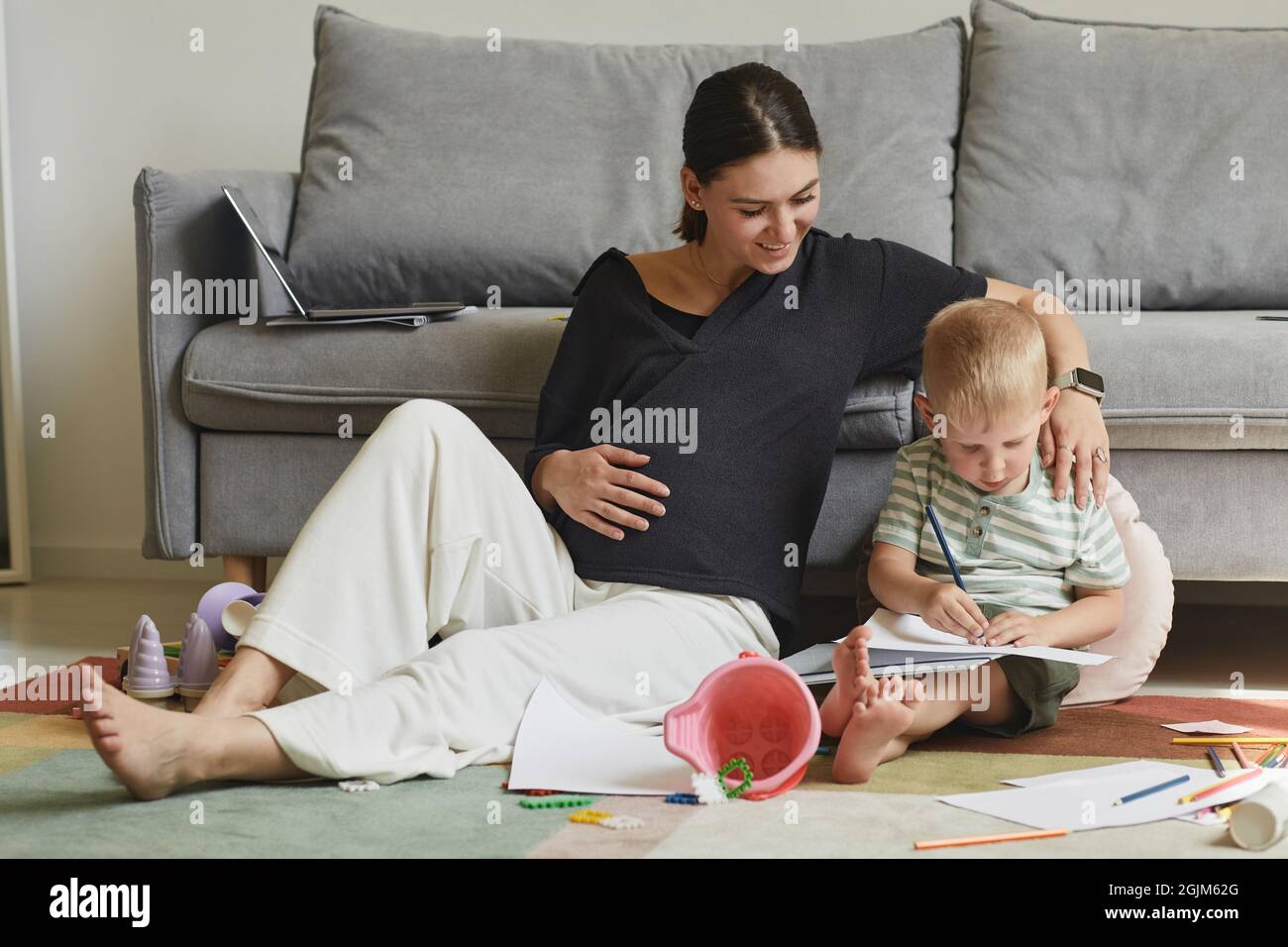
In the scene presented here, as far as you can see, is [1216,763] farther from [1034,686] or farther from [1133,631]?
[1133,631]

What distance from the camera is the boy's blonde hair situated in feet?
4.49

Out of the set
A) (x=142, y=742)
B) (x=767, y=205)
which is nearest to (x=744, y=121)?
(x=767, y=205)

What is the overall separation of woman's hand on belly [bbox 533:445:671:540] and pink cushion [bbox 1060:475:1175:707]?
52 centimetres

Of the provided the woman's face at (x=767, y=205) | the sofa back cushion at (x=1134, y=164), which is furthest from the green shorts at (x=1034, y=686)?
the sofa back cushion at (x=1134, y=164)

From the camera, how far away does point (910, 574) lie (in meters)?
1.45

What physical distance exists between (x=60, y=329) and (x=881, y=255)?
1.90 metres

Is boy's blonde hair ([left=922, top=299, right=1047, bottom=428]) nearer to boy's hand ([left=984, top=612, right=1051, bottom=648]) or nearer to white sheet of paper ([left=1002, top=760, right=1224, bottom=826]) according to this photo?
boy's hand ([left=984, top=612, right=1051, bottom=648])

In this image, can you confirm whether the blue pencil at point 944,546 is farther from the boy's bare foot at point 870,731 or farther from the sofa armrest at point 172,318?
the sofa armrest at point 172,318

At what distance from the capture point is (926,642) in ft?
4.33

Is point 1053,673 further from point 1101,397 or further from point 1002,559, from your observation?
point 1101,397

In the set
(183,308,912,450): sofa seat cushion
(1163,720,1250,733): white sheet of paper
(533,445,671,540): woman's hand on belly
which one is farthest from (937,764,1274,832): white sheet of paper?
(183,308,912,450): sofa seat cushion

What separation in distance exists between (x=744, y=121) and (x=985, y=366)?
369 millimetres

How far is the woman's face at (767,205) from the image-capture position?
57.2 inches
